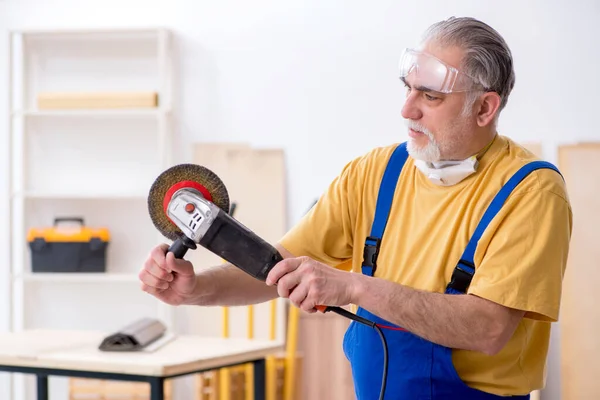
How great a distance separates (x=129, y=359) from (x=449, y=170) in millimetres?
1573

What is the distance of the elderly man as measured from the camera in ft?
5.55

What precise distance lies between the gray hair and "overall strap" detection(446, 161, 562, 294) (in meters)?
0.24

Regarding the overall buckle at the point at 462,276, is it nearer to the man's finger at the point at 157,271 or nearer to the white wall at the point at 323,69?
the man's finger at the point at 157,271

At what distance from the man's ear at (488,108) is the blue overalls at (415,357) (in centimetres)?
16

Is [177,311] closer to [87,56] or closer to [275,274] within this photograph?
[87,56]

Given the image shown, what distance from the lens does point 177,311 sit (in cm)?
508

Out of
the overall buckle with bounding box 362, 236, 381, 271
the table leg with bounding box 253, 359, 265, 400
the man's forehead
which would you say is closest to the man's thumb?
the overall buckle with bounding box 362, 236, 381, 271

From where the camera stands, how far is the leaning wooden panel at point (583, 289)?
4.48m

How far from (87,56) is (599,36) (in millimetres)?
2880

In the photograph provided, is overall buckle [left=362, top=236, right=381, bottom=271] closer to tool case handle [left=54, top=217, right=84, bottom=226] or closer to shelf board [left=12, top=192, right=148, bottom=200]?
shelf board [left=12, top=192, right=148, bottom=200]

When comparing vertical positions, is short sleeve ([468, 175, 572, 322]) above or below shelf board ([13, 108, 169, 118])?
below

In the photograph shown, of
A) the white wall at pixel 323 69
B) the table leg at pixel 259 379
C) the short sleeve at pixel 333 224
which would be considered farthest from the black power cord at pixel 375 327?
the white wall at pixel 323 69

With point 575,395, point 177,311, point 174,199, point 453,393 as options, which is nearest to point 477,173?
point 453,393

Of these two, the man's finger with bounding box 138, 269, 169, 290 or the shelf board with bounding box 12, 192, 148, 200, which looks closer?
the man's finger with bounding box 138, 269, 169, 290
